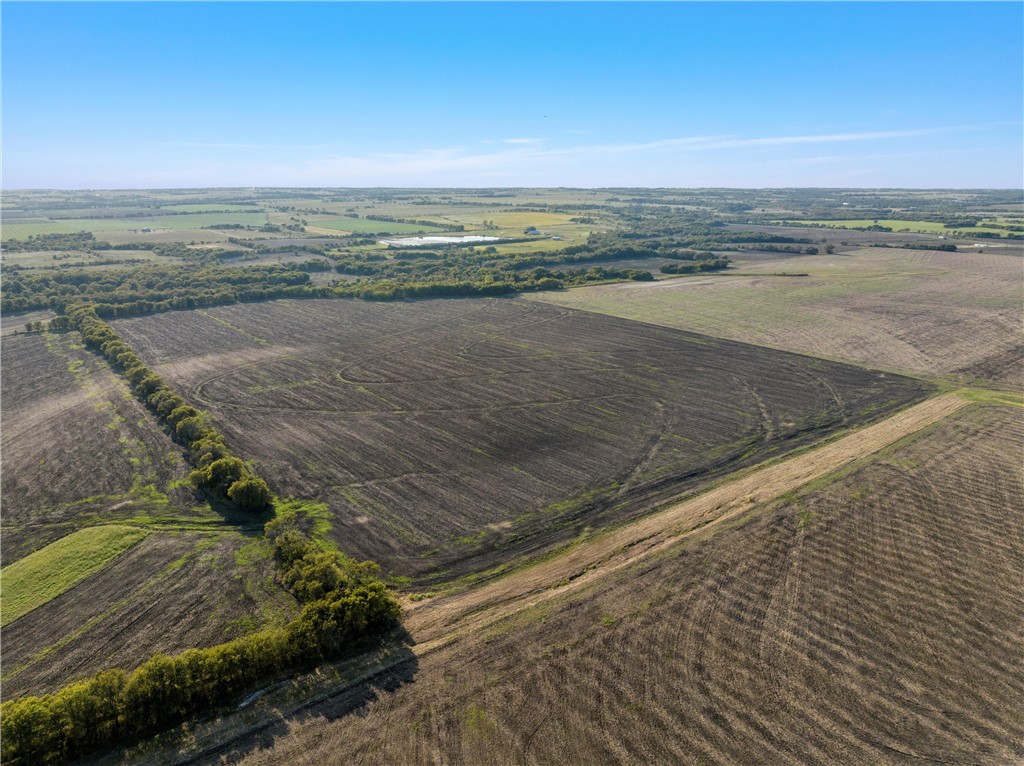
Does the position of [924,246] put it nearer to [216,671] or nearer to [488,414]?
[488,414]

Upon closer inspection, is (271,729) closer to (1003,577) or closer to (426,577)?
(426,577)

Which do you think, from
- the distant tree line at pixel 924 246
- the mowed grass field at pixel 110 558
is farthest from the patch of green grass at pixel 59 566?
the distant tree line at pixel 924 246

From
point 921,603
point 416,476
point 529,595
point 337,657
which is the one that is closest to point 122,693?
point 337,657

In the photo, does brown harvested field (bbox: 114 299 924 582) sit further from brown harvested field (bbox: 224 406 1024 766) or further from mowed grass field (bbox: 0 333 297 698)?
brown harvested field (bbox: 224 406 1024 766)

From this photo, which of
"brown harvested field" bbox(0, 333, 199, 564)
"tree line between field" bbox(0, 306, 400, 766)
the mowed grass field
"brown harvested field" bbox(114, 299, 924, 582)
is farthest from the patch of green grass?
"brown harvested field" bbox(114, 299, 924, 582)

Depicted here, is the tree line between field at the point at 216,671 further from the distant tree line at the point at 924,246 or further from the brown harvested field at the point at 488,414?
the distant tree line at the point at 924,246
